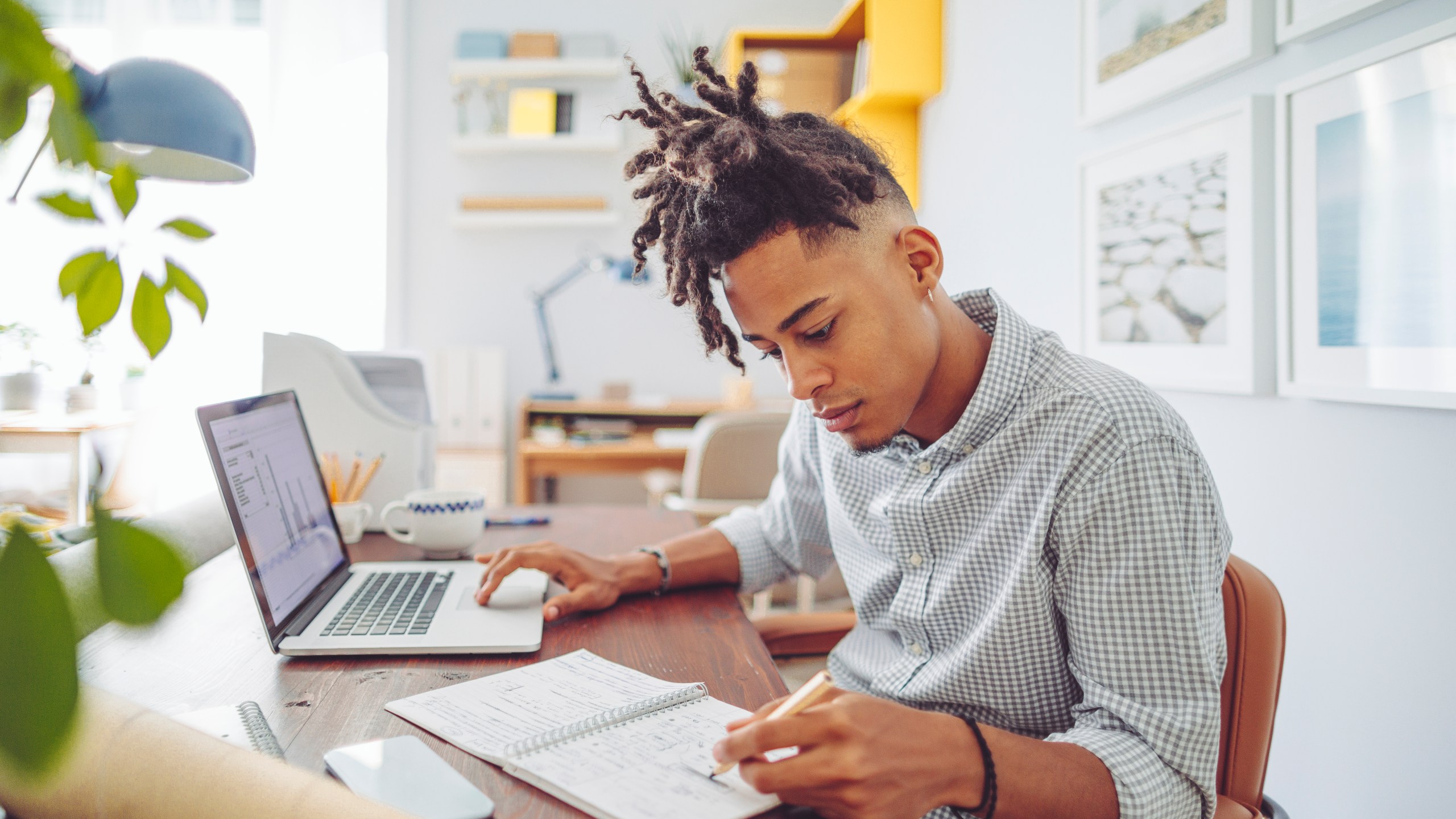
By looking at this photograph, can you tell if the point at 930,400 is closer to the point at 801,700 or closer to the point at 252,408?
the point at 801,700

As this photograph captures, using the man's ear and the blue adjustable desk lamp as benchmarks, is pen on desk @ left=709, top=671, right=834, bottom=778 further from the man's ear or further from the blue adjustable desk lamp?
the blue adjustable desk lamp

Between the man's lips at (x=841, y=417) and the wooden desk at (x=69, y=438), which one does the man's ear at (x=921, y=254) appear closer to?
the man's lips at (x=841, y=417)

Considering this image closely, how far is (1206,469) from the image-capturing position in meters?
0.80

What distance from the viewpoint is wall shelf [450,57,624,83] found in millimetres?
3621

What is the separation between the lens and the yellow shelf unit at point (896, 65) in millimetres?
2830

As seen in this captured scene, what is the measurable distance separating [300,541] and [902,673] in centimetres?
69

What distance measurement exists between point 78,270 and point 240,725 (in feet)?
1.70

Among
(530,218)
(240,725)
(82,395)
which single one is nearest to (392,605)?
(240,725)

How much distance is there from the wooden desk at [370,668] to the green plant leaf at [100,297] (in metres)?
0.36

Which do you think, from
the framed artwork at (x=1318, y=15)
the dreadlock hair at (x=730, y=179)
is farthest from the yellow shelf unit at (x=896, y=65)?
the dreadlock hair at (x=730, y=179)

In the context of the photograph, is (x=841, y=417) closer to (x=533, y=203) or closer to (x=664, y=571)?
(x=664, y=571)

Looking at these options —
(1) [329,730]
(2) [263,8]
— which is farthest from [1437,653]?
(2) [263,8]

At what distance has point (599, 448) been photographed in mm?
3172

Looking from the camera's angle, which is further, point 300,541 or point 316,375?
point 316,375
